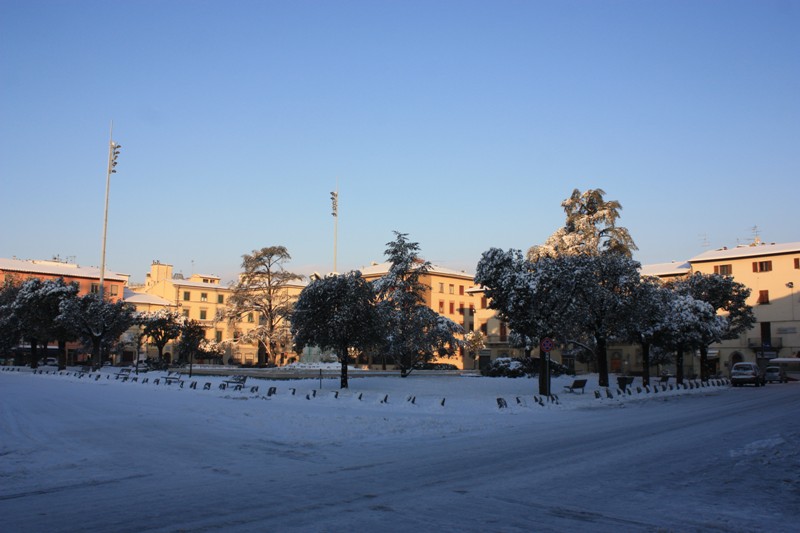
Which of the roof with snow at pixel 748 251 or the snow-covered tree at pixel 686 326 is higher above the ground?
the roof with snow at pixel 748 251

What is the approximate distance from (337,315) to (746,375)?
3248 cm

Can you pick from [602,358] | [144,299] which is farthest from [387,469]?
[144,299]

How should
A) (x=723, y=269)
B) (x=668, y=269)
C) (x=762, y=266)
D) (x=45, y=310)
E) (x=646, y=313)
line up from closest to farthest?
(x=646, y=313) < (x=45, y=310) < (x=762, y=266) < (x=723, y=269) < (x=668, y=269)

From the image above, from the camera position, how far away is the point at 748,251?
7862 cm

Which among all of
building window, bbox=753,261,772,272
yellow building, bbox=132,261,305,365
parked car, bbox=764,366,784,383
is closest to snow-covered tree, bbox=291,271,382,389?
parked car, bbox=764,366,784,383

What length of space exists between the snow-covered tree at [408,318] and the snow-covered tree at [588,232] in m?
9.08

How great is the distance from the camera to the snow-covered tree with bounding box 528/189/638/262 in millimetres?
49000

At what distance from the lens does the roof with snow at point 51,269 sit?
92.9m

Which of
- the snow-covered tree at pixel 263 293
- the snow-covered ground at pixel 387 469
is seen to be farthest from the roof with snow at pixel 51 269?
the snow-covered ground at pixel 387 469

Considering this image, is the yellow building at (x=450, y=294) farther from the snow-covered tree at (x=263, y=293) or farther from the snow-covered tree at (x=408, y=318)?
the snow-covered tree at (x=408, y=318)

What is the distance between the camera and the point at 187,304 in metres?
102

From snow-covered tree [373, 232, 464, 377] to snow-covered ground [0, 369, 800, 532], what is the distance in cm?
2491

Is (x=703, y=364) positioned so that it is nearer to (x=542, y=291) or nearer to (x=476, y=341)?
(x=542, y=291)

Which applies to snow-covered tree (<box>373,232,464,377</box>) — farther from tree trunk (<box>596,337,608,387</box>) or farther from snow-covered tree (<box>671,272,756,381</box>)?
snow-covered tree (<box>671,272,756,381</box>)
